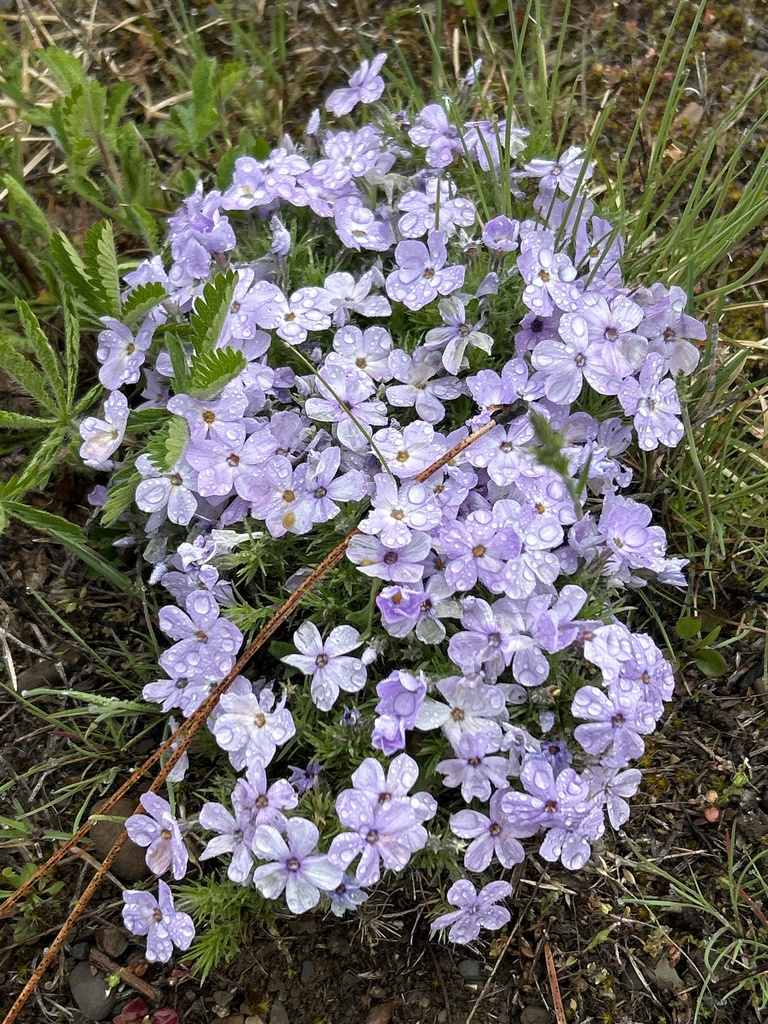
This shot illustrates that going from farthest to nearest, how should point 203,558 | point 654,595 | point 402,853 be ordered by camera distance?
point 654,595, point 203,558, point 402,853

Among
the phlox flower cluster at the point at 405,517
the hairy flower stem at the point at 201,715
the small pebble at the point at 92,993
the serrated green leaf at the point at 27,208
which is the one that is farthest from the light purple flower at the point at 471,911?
the serrated green leaf at the point at 27,208

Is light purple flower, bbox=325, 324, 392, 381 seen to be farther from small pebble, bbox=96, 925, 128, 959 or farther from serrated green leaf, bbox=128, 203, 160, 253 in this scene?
small pebble, bbox=96, 925, 128, 959

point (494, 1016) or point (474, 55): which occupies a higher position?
point (474, 55)

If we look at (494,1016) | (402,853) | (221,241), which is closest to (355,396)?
(221,241)

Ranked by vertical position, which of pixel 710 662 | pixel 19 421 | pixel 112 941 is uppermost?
pixel 19 421

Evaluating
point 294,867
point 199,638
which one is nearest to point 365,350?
point 199,638

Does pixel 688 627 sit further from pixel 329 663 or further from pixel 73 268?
pixel 73 268

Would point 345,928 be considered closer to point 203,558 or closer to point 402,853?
point 402,853
